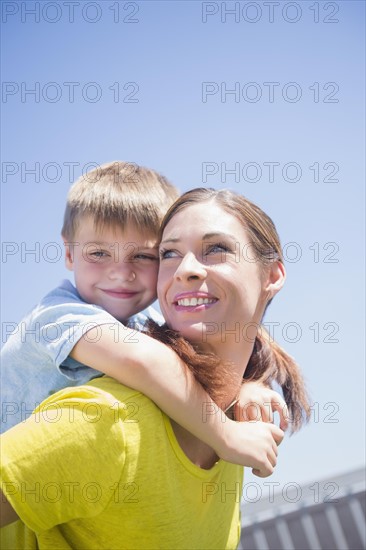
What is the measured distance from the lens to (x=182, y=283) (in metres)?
1.86

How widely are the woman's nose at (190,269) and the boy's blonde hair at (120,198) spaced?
0.33 m

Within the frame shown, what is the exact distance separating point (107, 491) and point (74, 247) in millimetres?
1030

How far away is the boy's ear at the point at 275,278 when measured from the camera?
83.8 inches

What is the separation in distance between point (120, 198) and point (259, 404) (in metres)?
0.80

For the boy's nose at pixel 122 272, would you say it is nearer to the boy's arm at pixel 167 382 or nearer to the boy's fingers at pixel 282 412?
the boy's arm at pixel 167 382

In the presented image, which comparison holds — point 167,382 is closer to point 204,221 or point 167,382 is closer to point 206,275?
point 206,275

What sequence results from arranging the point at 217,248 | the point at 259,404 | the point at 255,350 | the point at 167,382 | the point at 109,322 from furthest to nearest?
the point at 255,350 < the point at 259,404 < the point at 217,248 < the point at 109,322 < the point at 167,382

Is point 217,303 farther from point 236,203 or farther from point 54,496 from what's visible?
point 54,496

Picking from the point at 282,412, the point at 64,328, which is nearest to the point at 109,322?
the point at 64,328

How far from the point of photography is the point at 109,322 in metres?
1.79

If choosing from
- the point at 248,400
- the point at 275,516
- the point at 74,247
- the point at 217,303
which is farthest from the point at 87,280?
the point at 275,516

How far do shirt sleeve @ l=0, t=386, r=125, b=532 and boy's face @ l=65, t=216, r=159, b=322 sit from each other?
0.70m

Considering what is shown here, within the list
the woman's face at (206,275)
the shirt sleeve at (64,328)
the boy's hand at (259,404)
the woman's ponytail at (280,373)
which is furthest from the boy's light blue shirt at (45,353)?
the woman's ponytail at (280,373)

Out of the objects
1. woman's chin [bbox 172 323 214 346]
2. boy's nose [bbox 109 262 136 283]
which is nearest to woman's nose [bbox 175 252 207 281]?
woman's chin [bbox 172 323 214 346]
